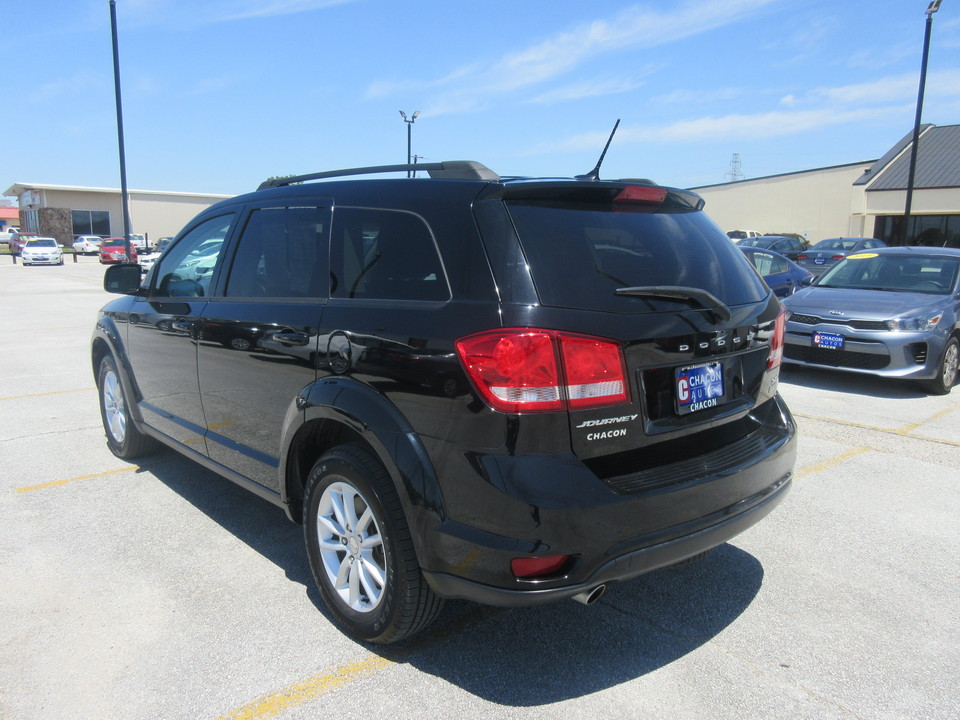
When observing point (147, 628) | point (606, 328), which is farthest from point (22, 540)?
point (606, 328)

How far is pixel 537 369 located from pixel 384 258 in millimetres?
939

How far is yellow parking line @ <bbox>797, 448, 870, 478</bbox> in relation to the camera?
5.08 meters

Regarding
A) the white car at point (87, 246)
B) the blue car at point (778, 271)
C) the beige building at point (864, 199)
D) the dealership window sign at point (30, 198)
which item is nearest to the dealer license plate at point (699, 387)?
the blue car at point (778, 271)

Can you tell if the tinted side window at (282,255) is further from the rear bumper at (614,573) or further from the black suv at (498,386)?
the rear bumper at (614,573)

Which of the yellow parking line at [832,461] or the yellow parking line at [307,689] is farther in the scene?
the yellow parking line at [832,461]

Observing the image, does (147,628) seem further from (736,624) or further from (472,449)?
(736,624)

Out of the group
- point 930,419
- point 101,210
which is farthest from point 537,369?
point 101,210

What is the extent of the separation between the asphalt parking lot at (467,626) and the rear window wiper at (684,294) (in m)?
1.33

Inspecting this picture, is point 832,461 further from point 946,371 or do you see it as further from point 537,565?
point 537,565

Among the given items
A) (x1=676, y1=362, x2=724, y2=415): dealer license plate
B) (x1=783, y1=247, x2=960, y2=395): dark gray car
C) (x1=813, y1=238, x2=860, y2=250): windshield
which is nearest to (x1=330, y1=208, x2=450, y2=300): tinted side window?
(x1=676, y1=362, x2=724, y2=415): dealer license plate

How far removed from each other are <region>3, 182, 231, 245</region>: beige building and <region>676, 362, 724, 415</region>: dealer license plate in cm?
6512

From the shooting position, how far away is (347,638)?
299 centimetres

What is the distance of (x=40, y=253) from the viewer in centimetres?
4091

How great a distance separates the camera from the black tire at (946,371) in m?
7.60
